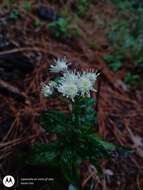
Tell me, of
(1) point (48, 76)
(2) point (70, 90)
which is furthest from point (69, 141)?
(1) point (48, 76)

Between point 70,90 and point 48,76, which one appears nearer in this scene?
point 70,90

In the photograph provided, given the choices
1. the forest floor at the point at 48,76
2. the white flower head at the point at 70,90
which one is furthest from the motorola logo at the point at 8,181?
the white flower head at the point at 70,90

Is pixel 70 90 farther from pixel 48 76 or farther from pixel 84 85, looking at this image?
pixel 48 76

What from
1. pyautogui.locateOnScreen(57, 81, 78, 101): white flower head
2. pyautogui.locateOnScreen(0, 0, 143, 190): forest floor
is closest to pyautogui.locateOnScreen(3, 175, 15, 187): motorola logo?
pyautogui.locateOnScreen(0, 0, 143, 190): forest floor

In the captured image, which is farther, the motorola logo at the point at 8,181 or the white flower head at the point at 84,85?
the motorola logo at the point at 8,181

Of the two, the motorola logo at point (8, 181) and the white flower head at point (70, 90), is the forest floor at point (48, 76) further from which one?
the white flower head at point (70, 90)

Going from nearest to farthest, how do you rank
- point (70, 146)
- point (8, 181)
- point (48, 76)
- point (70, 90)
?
point (70, 90)
point (70, 146)
point (8, 181)
point (48, 76)

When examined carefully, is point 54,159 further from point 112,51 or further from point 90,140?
point 112,51

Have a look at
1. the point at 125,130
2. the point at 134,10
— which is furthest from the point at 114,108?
the point at 134,10
